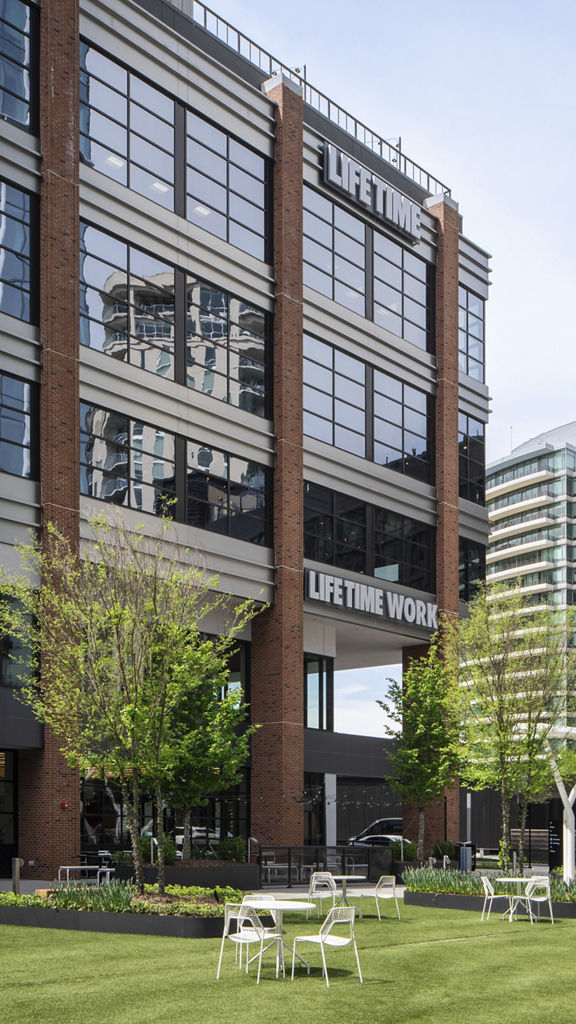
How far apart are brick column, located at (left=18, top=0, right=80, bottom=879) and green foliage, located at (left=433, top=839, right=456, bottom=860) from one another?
15.2 m

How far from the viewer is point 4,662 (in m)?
29.3

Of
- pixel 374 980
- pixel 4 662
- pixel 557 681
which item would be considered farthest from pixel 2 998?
pixel 557 681

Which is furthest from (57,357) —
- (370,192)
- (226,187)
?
(370,192)

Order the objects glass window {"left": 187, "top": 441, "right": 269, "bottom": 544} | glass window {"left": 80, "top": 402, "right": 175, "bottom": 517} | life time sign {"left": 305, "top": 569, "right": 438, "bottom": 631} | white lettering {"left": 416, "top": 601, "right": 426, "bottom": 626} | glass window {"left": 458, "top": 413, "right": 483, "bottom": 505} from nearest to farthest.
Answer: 1. glass window {"left": 80, "top": 402, "right": 175, "bottom": 517}
2. glass window {"left": 187, "top": 441, "right": 269, "bottom": 544}
3. life time sign {"left": 305, "top": 569, "right": 438, "bottom": 631}
4. white lettering {"left": 416, "top": 601, "right": 426, "bottom": 626}
5. glass window {"left": 458, "top": 413, "right": 483, "bottom": 505}

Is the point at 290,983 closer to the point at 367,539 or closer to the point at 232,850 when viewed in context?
the point at 232,850

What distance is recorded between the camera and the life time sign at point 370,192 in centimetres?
4231

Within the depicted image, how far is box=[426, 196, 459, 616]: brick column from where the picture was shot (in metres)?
47.0

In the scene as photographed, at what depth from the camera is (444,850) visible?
4072 cm

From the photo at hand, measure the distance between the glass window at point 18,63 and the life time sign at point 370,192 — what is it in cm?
1334

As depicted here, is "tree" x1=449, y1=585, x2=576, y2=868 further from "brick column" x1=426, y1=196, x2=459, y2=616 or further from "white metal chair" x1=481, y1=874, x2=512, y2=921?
"brick column" x1=426, y1=196, x2=459, y2=616

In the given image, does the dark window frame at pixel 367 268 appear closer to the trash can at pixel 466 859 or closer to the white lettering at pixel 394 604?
the white lettering at pixel 394 604

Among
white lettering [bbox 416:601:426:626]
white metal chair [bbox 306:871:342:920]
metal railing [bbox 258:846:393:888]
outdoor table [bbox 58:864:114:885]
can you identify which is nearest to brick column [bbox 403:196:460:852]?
white lettering [bbox 416:601:426:626]

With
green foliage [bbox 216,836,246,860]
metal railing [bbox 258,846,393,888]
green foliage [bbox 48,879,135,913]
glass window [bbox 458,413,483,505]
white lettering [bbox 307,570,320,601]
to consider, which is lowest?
metal railing [bbox 258,846,393,888]

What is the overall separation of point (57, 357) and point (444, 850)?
21801 millimetres
